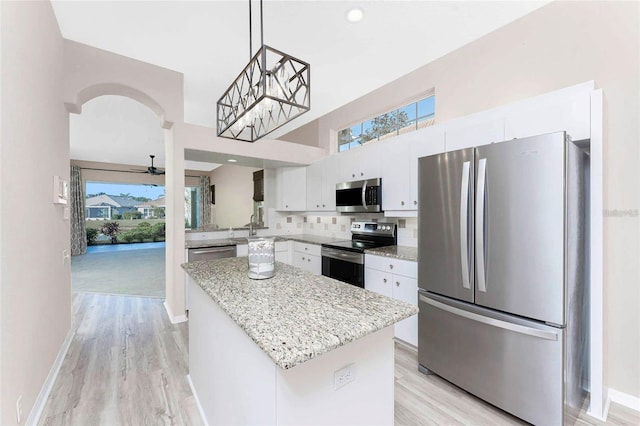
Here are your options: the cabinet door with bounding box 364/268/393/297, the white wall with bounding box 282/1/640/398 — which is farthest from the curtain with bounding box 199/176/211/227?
the white wall with bounding box 282/1/640/398

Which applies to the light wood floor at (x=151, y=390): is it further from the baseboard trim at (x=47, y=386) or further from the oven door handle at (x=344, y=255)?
the oven door handle at (x=344, y=255)

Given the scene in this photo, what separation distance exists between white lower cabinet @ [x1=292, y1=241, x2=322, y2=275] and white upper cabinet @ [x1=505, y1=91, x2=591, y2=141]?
2.57 metres

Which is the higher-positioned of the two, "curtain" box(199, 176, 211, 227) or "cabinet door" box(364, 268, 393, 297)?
"curtain" box(199, 176, 211, 227)

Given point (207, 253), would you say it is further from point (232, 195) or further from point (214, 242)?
point (232, 195)

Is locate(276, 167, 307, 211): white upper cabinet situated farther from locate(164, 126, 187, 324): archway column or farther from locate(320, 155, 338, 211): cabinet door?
locate(164, 126, 187, 324): archway column

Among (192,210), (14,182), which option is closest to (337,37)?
(14,182)

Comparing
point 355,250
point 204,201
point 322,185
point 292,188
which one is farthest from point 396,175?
point 204,201

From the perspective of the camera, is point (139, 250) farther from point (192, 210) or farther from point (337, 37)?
point (337, 37)

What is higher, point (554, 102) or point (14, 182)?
point (554, 102)

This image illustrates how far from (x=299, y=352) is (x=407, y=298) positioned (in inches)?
80.9

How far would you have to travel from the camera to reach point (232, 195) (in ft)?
27.6

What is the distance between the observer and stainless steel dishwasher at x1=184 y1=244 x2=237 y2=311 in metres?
3.38

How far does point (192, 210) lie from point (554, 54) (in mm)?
10621

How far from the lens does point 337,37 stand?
8.46 feet
